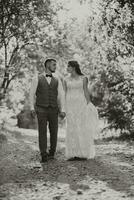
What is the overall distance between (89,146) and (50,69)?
2004 mm

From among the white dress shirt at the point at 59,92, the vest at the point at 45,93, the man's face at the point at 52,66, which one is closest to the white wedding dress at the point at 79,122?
the white dress shirt at the point at 59,92

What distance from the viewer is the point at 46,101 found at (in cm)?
1045

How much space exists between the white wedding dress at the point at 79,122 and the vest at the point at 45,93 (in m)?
0.37

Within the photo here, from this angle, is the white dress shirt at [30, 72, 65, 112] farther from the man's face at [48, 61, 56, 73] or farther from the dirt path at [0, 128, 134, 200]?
the dirt path at [0, 128, 134, 200]

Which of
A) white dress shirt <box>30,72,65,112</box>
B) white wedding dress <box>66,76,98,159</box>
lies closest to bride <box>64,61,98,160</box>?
white wedding dress <box>66,76,98,159</box>

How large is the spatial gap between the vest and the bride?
1.17ft

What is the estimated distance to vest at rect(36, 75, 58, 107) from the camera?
1045 cm

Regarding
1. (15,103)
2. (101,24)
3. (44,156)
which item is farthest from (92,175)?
(15,103)

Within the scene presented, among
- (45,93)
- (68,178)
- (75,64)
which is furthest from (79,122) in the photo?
(68,178)

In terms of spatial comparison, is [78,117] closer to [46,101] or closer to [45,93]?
[46,101]

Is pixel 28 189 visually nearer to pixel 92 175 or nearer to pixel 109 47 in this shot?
pixel 92 175

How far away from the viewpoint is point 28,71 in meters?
23.4

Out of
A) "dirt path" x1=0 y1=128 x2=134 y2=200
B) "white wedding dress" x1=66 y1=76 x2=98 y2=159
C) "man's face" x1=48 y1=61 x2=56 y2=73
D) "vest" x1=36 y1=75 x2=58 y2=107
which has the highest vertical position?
"man's face" x1=48 y1=61 x2=56 y2=73

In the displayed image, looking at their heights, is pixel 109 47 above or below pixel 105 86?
above
